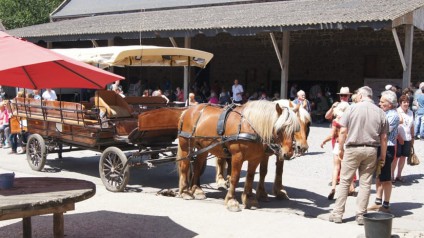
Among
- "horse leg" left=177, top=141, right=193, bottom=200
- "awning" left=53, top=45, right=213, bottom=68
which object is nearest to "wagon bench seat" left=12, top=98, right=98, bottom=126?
"awning" left=53, top=45, right=213, bottom=68

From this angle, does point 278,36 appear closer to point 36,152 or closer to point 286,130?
point 36,152

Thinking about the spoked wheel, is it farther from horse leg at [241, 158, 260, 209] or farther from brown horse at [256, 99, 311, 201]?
brown horse at [256, 99, 311, 201]

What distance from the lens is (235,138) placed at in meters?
7.42

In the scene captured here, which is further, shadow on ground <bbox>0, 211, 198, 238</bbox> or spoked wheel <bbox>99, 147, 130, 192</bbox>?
spoked wheel <bbox>99, 147, 130, 192</bbox>

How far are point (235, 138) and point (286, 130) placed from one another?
81 centimetres

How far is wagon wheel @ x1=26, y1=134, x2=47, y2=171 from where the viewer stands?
10219 millimetres

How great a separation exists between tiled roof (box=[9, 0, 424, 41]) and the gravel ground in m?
6.09

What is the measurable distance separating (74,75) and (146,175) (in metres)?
4.37

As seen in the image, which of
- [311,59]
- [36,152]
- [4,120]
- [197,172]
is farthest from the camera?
[311,59]

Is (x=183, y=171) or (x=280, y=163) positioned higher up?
(x=280, y=163)

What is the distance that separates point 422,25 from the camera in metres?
17.4

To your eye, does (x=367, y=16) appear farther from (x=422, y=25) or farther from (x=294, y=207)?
(x=294, y=207)

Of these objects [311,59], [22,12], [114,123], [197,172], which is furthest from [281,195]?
[22,12]

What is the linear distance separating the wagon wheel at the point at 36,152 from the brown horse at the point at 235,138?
3423mm
